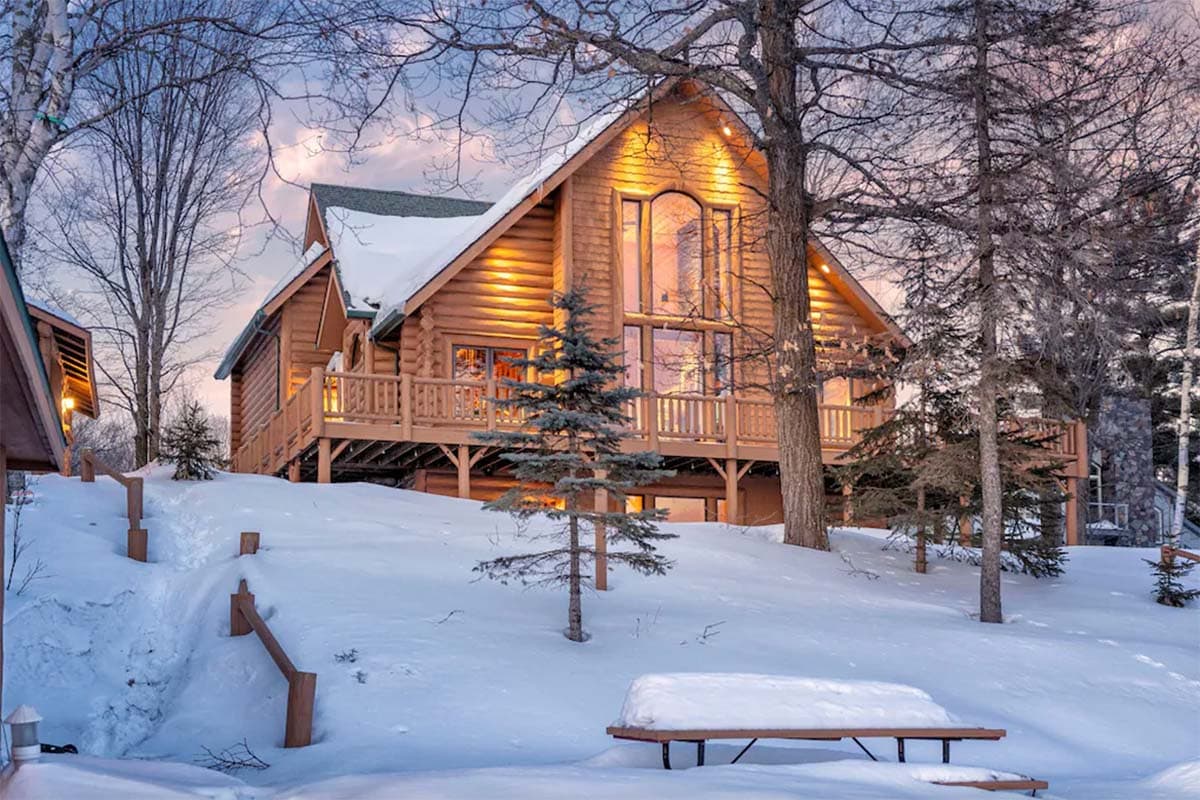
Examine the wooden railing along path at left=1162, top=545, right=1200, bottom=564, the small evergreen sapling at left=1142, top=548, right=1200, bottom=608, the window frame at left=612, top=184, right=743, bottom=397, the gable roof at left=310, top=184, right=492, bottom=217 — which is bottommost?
the small evergreen sapling at left=1142, top=548, right=1200, bottom=608

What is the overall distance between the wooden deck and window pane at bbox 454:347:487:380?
1554 millimetres

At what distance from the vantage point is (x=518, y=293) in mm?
24422

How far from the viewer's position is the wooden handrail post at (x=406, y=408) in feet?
69.6

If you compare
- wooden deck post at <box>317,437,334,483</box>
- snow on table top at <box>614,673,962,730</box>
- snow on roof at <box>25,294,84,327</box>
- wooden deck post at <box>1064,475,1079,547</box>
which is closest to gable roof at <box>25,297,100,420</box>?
snow on roof at <box>25,294,84,327</box>

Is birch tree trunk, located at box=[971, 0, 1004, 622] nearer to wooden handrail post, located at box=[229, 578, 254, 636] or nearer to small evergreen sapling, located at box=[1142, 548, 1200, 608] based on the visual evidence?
small evergreen sapling, located at box=[1142, 548, 1200, 608]

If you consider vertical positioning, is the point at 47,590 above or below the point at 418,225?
below

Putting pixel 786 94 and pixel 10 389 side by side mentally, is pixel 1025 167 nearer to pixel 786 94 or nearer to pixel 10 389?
pixel 786 94

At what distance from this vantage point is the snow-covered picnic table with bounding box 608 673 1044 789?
27.0ft

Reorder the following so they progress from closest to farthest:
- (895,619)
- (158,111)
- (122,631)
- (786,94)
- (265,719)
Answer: (265,719) → (122,631) → (895,619) → (786,94) → (158,111)

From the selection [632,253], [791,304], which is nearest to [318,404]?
[632,253]

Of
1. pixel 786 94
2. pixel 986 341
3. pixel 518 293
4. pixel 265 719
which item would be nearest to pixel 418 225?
pixel 518 293

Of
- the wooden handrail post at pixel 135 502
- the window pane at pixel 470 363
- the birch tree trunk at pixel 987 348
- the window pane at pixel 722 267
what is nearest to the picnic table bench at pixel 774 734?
the birch tree trunk at pixel 987 348

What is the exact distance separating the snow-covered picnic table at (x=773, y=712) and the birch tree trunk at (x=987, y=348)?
6.95 meters

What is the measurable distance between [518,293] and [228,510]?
8696 mm
